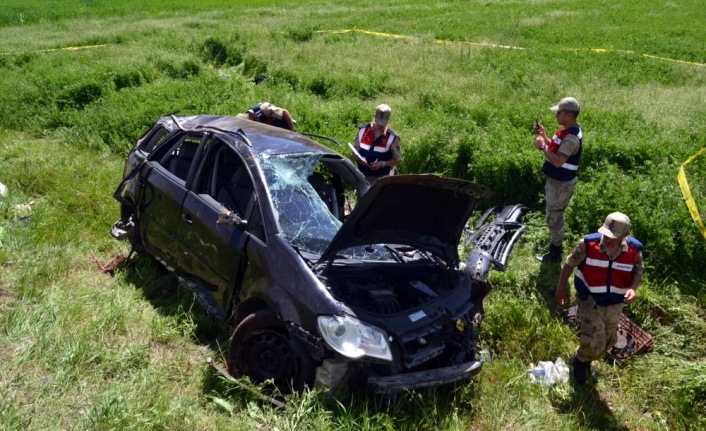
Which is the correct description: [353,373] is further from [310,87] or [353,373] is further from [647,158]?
[310,87]

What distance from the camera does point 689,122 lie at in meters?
9.15

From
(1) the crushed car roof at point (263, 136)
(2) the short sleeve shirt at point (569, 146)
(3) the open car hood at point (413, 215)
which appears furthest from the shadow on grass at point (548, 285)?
(1) the crushed car roof at point (263, 136)

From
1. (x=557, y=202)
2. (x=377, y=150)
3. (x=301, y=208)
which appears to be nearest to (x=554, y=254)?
(x=557, y=202)

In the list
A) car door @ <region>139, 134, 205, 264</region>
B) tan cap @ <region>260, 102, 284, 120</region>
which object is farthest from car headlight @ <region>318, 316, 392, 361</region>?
tan cap @ <region>260, 102, 284, 120</region>

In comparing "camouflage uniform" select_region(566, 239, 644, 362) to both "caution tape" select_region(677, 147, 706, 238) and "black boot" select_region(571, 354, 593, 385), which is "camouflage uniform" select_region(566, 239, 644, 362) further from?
"caution tape" select_region(677, 147, 706, 238)

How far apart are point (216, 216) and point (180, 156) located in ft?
4.69

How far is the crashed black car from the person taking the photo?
3838 millimetres

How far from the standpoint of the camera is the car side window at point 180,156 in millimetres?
5691

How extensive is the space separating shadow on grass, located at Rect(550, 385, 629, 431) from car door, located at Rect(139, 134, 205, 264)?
11.3 ft

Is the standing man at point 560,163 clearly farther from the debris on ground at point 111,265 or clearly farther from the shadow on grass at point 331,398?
the debris on ground at point 111,265

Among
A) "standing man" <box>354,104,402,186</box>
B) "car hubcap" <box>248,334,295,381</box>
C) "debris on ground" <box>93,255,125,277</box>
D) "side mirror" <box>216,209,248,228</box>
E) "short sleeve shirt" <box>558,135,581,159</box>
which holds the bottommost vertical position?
"debris on ground" <box>93,255,125,277</box>

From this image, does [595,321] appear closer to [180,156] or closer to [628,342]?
[628,342]

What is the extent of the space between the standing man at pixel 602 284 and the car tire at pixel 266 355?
7.39ft

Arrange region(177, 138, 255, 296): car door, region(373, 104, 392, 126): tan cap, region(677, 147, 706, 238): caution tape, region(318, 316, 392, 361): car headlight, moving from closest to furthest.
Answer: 1. region(318, 316, 392, 361): car headlight
2. region(177, 138, 255, 296): car door
3. region(677, 147, 706, 238): caution tape
4. region(373, 104, 392, 126): tan cap
